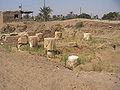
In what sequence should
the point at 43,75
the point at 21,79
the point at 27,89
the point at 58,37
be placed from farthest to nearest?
the point at 58,37, the point at 43,75, the point at 21,79, the point at 27,89

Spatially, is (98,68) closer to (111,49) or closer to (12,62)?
(12,62)

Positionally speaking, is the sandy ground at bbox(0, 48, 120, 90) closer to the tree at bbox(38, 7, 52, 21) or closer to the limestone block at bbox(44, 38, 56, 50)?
the limestone block at bbox(44, 38, 56, 50)

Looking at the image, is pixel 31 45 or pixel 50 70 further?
pixel 31 45

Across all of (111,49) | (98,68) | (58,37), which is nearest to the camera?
(98,68)

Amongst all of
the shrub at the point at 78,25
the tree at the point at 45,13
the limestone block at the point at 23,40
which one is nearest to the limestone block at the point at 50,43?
the limestone block at the point at 23,40

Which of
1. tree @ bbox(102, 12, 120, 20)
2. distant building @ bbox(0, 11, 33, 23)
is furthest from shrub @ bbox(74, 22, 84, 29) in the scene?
tree @ bbox(102, 12, 120, 20)

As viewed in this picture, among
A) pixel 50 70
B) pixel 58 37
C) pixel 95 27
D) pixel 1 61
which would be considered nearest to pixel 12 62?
pixel 1 61

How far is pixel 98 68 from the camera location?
11.5 metres

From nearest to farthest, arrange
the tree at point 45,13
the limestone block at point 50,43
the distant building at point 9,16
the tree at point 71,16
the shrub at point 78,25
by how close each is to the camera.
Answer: the limestone block at point 50,43, the shrub at point 78,25, the distant building at point 9,16, the tree at point 45,13, the tree at point 71,16

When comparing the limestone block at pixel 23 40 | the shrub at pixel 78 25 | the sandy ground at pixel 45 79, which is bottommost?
the sandy ground at pixel 45 79

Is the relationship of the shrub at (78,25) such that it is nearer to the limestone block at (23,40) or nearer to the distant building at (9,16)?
the distant building at (9,16)

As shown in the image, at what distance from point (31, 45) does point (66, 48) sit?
2576mm

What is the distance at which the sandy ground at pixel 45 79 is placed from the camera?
785cm

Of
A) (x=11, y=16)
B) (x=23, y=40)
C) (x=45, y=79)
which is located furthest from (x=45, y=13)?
(x=45, y=79)
